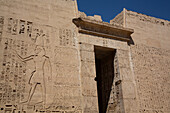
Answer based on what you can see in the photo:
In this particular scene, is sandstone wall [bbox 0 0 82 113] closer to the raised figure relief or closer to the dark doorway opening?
the raised figure relief

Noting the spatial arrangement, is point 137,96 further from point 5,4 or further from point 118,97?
point 5,4

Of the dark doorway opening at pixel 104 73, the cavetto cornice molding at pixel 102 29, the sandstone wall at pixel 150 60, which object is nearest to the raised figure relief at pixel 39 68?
the cavetto cornice molding at pixel 102 29

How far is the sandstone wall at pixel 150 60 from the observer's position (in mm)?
7398

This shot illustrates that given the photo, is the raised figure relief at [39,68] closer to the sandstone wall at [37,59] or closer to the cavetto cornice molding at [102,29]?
the sandstone wall at [37,59]

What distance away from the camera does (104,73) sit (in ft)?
26.7

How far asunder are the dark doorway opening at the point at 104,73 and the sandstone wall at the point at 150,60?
868 mm

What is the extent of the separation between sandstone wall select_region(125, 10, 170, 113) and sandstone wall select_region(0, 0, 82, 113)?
247cm

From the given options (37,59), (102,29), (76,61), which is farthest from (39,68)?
(102,29)

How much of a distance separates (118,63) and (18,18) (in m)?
3.73

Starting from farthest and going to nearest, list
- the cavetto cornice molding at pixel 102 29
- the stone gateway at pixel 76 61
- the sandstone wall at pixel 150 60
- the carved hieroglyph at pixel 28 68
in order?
the sandstone wall at pixel 150 60 → the cavetto cornice molding at pixel 102 29 → the stone gateway at pixel 76 61 → the carved hieroglyph at pixel 28 68

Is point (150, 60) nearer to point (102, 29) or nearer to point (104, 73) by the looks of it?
point (104, 73)

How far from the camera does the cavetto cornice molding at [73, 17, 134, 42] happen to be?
702cm

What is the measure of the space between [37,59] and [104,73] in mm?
3184

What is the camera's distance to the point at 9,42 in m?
5.67
